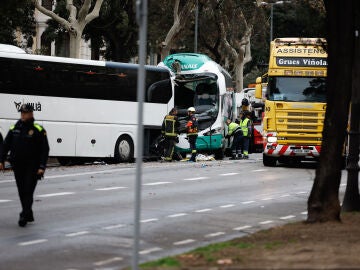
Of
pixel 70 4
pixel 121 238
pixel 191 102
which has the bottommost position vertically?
pixel 121 238

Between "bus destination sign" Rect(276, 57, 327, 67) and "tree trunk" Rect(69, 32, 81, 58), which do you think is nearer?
"bus destination sign" Rect(276, 57, 327, 67)

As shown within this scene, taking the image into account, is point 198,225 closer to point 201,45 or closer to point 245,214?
point 245,214

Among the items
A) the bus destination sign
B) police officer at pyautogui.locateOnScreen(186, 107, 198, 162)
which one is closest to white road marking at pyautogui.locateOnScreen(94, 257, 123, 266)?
the bus destination sign

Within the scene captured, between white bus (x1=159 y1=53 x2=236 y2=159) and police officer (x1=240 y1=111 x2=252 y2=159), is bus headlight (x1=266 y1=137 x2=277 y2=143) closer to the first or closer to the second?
police officer (x1=240 y1=111 x2=252 y2=159)

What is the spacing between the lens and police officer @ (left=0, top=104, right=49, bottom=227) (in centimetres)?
1546

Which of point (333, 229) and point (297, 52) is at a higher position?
point (297, 52)

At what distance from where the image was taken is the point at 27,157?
1554 cm

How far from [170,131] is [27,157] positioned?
18.4m

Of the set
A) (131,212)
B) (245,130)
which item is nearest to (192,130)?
(245,130)

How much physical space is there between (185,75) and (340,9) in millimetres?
23159

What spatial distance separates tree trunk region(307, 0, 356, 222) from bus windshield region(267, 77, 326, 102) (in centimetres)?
1545

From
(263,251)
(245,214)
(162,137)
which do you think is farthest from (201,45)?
(263,251)

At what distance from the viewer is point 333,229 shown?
14062 millimetres

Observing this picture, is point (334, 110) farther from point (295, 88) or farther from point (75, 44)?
point (75, 44)
